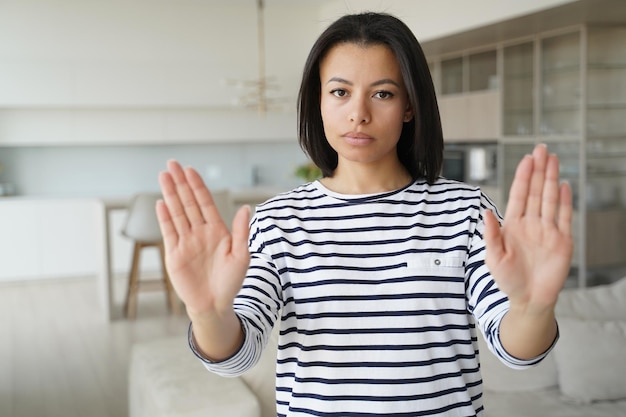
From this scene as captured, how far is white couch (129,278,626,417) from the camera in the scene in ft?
7.63

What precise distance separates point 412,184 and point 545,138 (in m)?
5.28

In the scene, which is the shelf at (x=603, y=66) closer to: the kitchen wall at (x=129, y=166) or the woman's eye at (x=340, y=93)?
the kitchen wall at (x=129, y=166)

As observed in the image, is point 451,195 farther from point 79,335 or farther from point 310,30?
point 310,30

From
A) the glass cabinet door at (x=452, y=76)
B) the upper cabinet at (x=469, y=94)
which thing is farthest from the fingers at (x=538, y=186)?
the glass cabinet door at (x=452, y=76)

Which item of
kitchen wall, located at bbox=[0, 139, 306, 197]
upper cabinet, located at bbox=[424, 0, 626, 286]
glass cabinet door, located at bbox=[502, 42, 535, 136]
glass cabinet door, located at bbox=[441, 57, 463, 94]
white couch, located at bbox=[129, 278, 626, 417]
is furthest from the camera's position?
kitchen wall, located at bbox=[0, 139, 306, 197]

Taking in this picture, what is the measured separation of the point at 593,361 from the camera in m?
2.50

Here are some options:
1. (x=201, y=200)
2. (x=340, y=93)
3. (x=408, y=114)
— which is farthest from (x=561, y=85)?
(x=201, y=200)

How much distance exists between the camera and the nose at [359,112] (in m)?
1.10

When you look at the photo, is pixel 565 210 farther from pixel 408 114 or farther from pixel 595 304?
pixel 595 304

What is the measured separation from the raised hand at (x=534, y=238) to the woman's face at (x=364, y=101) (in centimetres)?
25

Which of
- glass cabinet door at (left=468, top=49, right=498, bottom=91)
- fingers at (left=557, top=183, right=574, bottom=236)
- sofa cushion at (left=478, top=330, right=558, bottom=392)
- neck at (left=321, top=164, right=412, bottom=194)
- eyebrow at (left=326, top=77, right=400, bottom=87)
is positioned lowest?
sofa cushion at (left=478, top=330, right=558, bottom=392)

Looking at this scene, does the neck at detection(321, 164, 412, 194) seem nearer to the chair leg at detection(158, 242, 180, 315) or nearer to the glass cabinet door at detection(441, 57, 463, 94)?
the chair leg at detection(158, 242, 180, 315)

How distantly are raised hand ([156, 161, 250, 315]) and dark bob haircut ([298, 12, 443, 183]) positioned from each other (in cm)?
33

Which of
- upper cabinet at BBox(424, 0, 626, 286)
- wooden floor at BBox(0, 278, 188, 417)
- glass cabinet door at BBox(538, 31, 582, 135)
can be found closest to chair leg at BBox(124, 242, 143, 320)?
wooden floor at BBox(0, 278, 188, 417)
